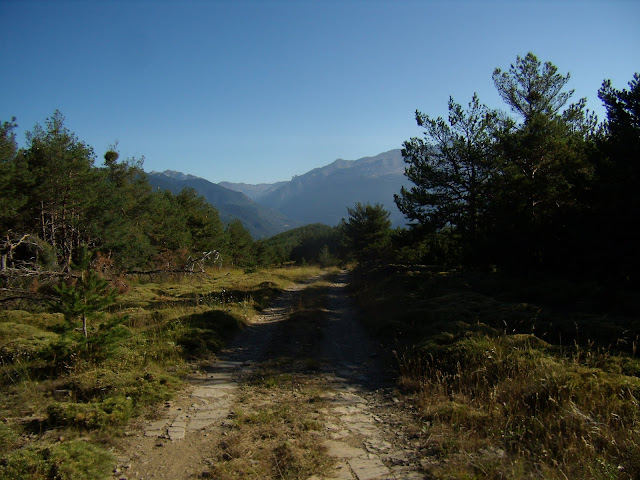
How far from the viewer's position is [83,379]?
522 centimetres

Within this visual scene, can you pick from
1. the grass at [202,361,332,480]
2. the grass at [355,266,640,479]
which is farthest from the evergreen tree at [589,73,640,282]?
the grass at [202,361,332,480]

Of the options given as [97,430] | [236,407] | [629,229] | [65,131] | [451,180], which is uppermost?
[65,131]

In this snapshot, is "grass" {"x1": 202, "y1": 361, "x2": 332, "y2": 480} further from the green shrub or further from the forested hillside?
the forested hillside

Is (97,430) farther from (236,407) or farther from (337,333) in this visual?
(337,333)

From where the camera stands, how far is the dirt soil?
356 centimetres

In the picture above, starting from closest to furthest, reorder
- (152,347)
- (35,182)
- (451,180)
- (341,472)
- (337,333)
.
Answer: (341,472), (152,347), (337,333), (35,182), (451,180)

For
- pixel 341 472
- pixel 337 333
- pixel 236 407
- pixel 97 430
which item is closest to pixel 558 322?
pixel 337 333

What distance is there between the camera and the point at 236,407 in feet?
16.7

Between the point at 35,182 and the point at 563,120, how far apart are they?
26.4 metres

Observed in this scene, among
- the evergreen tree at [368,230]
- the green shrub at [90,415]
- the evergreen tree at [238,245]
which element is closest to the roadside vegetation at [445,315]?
the green shrub at [90,415]

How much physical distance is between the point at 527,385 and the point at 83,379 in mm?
6329

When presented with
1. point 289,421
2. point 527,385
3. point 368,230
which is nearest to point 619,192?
point 527,385

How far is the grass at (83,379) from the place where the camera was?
338 centimetres

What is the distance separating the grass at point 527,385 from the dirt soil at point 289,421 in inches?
17.6
